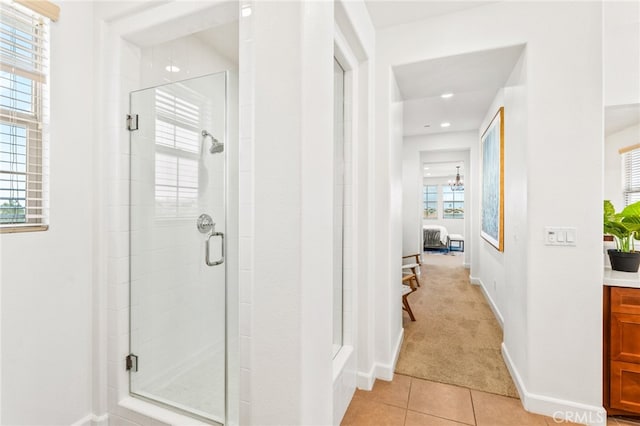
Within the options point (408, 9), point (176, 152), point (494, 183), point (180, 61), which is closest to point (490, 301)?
point (494, 183)

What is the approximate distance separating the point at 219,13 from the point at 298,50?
0.76m

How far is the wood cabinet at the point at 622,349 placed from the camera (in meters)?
1.76

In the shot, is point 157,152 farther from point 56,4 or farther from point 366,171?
point 366,171

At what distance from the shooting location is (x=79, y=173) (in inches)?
64.0

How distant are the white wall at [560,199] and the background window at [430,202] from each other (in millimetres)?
8761

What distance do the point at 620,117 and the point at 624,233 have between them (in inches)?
38.8

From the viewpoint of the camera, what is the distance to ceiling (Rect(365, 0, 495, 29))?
1.99 meters

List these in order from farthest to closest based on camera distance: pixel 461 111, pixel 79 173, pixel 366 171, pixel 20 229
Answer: pixel 461 111
pixel 366 171
pixel 79 173
pixel 20 229

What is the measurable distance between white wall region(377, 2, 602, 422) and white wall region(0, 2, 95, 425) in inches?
101

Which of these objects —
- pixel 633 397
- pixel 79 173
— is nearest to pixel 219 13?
pixel 79 173

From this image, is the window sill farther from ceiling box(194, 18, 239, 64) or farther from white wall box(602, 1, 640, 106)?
white wall box(602, 1, 640, 106)

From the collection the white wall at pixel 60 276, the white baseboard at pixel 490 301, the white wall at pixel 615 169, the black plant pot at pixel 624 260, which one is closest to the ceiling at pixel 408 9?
the white wall at pixel 615 169

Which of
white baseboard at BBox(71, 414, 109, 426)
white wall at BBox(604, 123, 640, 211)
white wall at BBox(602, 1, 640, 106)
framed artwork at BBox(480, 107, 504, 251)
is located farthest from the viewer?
framed artwork at BBox(480, 107, 504, 251)

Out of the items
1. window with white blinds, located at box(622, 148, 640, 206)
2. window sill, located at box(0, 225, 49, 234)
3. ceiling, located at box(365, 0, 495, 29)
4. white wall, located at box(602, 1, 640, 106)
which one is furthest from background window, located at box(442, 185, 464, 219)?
window sill, located at box(0, 225, 49, 234)
